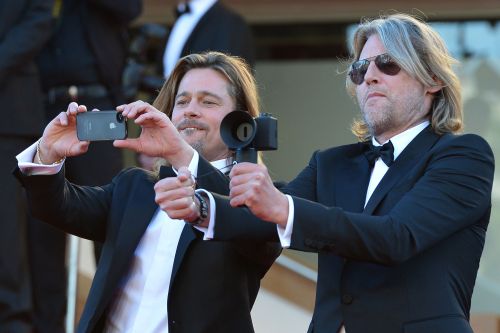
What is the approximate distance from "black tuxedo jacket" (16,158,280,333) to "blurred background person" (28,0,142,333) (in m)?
2.21

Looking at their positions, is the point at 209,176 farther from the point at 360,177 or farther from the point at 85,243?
the point at 85,243

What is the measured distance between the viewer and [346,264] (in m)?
3.85

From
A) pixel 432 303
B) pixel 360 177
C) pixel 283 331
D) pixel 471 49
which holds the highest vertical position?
pixel 471 49

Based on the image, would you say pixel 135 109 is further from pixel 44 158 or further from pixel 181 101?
pixel 181 101

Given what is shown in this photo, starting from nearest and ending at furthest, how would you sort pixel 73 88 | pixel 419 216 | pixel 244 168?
pixel 244 168, pixel 419 216, pixel 73 88

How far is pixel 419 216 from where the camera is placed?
3.65m

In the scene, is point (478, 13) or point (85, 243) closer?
point (85, 243)

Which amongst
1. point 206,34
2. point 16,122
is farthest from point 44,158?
point 206,34

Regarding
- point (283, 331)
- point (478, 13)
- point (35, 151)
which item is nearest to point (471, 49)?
point (478, 13)

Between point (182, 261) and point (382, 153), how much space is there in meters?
0.82

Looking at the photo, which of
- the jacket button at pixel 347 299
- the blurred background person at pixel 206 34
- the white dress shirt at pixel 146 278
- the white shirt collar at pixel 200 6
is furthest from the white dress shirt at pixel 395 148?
the white shirt collar at pixel 200 6

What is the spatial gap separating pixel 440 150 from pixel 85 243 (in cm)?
379

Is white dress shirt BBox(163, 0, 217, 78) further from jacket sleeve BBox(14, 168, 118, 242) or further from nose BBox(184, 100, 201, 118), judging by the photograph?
jacket sleeve BBox(14, 168, 118, 242)

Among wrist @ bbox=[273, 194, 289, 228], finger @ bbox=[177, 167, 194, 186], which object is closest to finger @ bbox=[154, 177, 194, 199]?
finger @ bbox=[177, 167, 194, 186]
